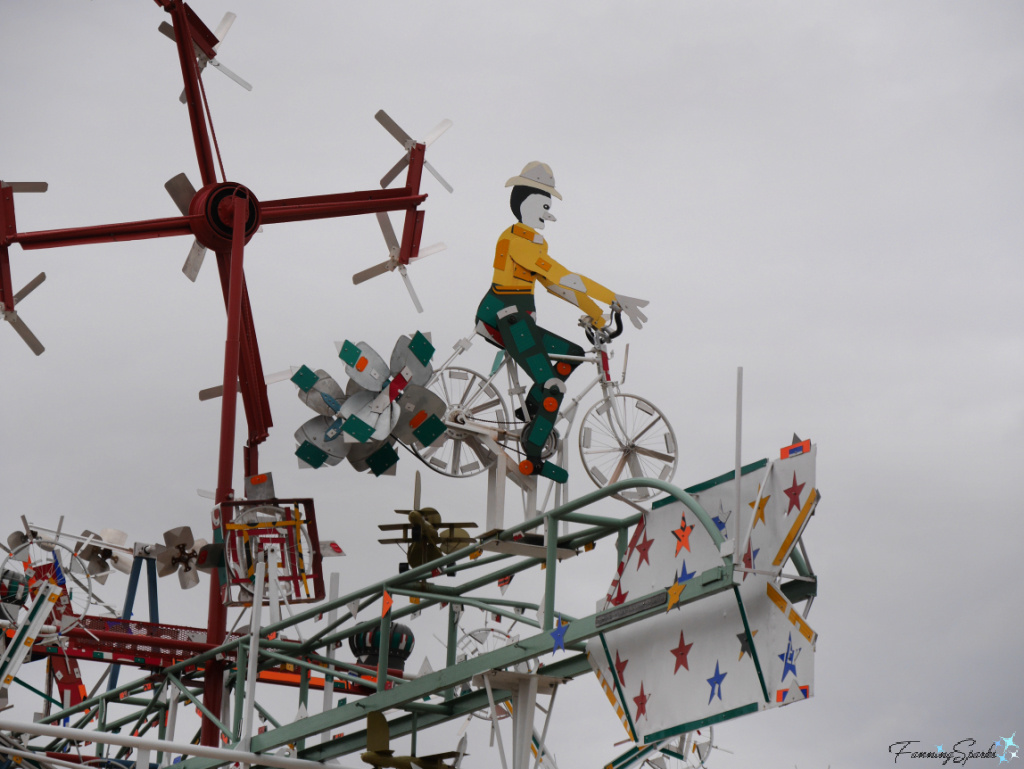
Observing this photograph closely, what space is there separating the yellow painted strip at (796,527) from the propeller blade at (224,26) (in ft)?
41.7

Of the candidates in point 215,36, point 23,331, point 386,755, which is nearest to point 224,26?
point 215,36

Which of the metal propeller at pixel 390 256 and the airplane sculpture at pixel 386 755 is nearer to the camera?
the airplane sculpture at pixel 386 755

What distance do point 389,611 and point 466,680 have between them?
144cm

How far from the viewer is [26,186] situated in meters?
18.5

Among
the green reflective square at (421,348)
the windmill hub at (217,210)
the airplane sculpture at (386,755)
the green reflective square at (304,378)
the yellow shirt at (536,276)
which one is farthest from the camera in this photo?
the windmill hub at (217,210)

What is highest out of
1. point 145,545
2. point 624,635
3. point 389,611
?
point 145,545

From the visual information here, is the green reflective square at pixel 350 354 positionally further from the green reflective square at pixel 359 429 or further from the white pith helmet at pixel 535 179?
the white pith helmet at pixel 535 179

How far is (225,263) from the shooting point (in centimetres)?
1944

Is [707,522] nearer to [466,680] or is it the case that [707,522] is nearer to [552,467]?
[466,680]

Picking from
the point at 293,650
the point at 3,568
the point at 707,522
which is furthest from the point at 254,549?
the point at 707,522

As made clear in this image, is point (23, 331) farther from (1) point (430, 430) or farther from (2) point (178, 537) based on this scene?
(1) point (430, 430)

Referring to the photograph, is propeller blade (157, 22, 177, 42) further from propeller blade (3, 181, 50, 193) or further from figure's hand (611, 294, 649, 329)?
figure's hand (611, 294, 649, 329)

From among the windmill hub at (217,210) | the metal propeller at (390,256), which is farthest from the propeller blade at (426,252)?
the windmill hub at (217,210)

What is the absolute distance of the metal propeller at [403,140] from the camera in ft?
65.2
